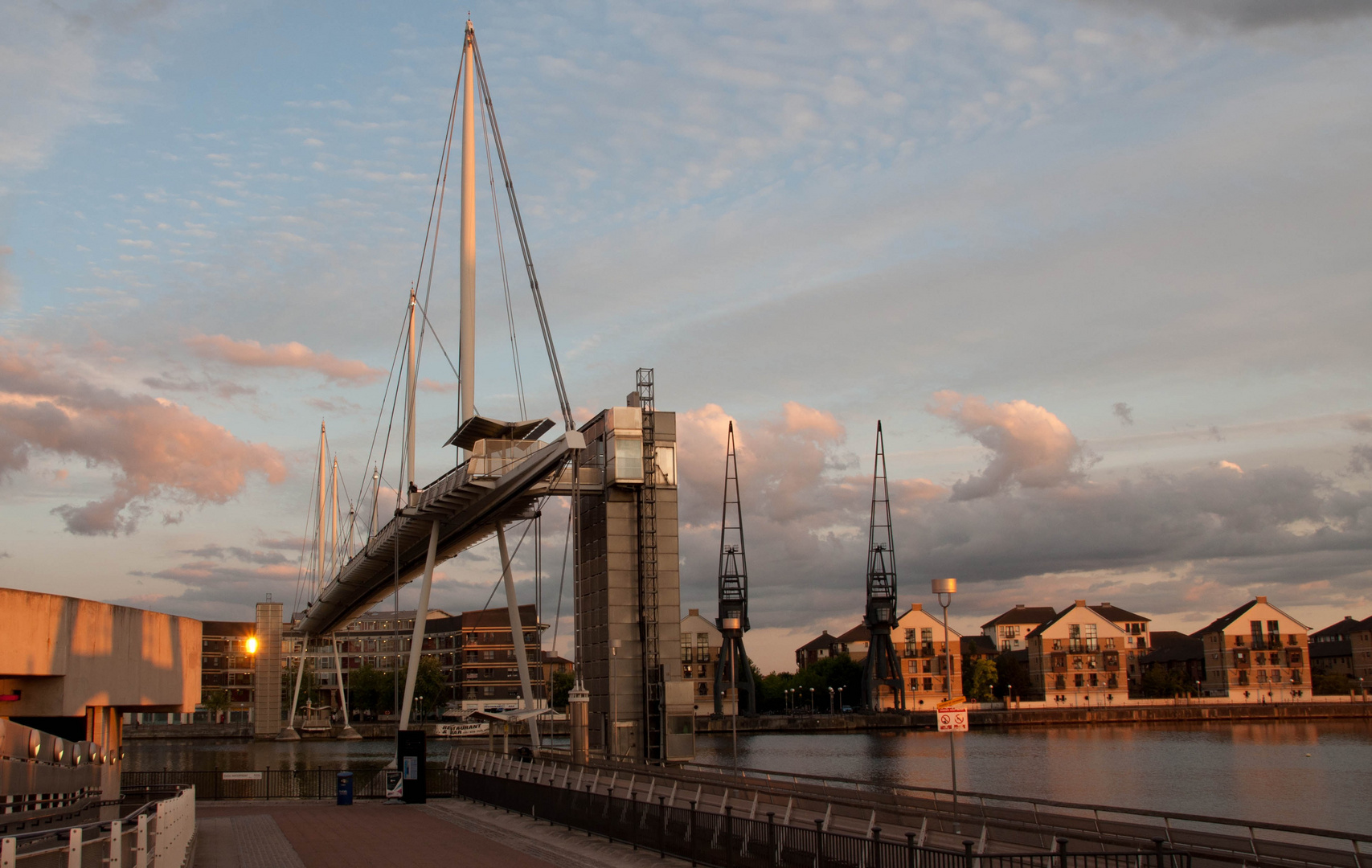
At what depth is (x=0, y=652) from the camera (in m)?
18.5

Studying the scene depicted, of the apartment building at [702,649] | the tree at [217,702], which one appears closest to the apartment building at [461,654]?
the tree at [217,702]

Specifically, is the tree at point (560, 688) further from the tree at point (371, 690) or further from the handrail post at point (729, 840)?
the handrail post at point (729, 840)

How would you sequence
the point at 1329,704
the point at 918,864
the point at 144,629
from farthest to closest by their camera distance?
the point at 1329,704, the point at 144,629, the point at 918,864

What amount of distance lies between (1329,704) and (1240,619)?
15.5 m

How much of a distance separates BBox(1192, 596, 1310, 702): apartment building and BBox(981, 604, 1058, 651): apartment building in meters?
34.8

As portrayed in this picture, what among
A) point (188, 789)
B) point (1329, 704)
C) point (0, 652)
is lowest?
point (1329, 704)

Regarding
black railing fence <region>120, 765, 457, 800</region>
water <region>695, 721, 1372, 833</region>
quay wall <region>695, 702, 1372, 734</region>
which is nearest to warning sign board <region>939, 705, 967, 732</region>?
water <region>695, 721, 1372, 833</region>

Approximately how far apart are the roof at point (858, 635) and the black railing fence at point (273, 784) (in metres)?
121

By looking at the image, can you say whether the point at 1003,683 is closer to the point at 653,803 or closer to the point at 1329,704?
the point at 1329,704

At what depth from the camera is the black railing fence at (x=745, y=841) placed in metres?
12.8

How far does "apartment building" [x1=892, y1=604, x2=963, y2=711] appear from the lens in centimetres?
14425

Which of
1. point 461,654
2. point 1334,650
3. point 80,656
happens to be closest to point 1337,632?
point 1334,650

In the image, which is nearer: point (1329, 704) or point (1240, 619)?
point (1329, 704)

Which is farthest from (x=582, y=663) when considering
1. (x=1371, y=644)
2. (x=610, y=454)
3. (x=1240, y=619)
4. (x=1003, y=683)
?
(x=1371, y=644)
